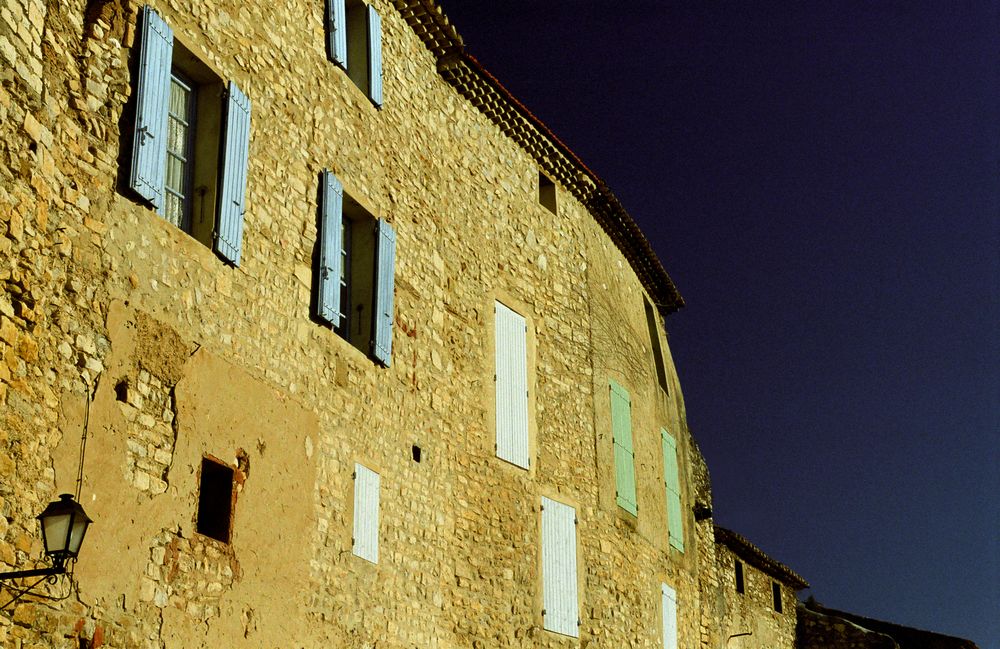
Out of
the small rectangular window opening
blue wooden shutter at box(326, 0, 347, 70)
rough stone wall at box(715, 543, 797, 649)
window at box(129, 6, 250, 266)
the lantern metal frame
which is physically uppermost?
blue wooden shutter at box(326, 0, 347, 70)

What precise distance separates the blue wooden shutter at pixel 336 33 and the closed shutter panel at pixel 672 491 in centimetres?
936

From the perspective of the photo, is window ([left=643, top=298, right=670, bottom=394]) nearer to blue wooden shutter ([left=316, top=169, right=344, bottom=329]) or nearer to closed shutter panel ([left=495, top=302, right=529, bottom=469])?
closed shutter panel ([left=495, top=302, right=529, bottom=469])

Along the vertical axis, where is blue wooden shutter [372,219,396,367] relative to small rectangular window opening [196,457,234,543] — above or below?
above

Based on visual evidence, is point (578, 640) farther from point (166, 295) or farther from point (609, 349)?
point (166, 295)

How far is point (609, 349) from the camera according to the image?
18.2 m

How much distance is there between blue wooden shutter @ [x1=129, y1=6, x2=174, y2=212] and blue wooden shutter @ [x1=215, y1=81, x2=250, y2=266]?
631 millimetres

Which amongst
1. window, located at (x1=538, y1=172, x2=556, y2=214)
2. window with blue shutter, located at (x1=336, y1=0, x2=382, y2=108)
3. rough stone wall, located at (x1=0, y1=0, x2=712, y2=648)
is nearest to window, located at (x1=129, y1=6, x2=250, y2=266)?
rough stone wall, located at (x1=0, y1=0, x2=712, y2=648)

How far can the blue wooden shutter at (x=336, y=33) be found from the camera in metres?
12.6

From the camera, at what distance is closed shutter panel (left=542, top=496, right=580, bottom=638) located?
14.9 m

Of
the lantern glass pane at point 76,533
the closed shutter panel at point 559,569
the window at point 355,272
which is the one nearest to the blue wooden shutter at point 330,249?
the window at point 355,272

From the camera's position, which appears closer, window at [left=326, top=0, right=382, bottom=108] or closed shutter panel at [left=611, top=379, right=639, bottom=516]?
window at [left=326, top=0, right=382, bottom=108]

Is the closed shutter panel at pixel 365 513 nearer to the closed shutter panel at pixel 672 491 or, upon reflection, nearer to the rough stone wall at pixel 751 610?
the closed shutter panel at pixel 672 491

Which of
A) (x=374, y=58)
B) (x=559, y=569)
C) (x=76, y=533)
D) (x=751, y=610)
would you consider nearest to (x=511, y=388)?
(x=559, y=569)

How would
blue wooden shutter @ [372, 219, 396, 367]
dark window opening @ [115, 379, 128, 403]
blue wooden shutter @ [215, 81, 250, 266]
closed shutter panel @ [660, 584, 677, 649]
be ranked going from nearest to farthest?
1. dark window opening @ [115, 379, 128, 403]
2. blue wooden shutter @ [215, 81, 250, 266]
3. blue wooden shutter @ [372, 219, 396, 367]
4. closed shutter panel @ [660, 584, 677, 649]
